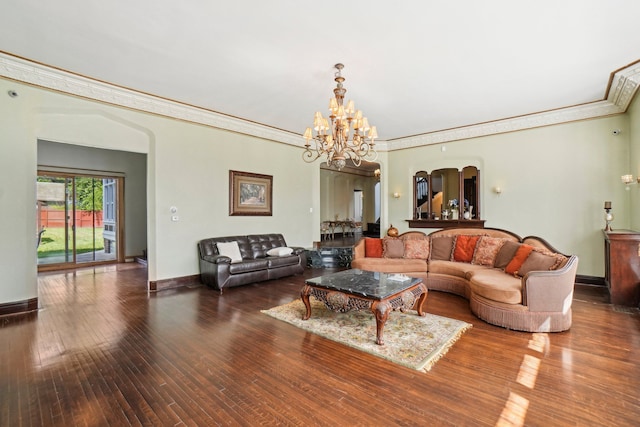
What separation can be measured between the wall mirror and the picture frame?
3706mm

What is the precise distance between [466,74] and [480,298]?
3.11 meters

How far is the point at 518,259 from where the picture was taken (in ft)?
14.2

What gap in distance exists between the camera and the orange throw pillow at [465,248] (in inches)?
211

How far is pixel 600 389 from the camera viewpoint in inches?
89.0

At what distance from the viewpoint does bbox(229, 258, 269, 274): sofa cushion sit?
5.32m

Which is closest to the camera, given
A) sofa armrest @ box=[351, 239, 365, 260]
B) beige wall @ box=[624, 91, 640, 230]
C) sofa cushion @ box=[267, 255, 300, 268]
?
beige wall @ box=[624, 91, 640, 230]

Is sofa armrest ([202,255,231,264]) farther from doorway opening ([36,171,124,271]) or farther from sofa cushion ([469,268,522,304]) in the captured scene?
doorway opening ([36,171,124,271])

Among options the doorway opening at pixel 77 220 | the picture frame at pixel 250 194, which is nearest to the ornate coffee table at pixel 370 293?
the picture frame at pixel 250 194

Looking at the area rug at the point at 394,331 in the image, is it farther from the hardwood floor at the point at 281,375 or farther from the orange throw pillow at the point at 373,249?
the orange throw pillow at the point at 373,249

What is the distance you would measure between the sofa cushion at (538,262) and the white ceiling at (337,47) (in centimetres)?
254

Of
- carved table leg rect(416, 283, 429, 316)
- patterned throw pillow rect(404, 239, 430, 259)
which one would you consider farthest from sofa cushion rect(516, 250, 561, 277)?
patterned throw pillow rect(404, 239, 430, 259)

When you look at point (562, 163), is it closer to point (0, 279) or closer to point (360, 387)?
point (360, 387)

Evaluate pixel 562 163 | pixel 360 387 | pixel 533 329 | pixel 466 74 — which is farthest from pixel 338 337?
pixel 562 163

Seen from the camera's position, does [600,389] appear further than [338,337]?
No
